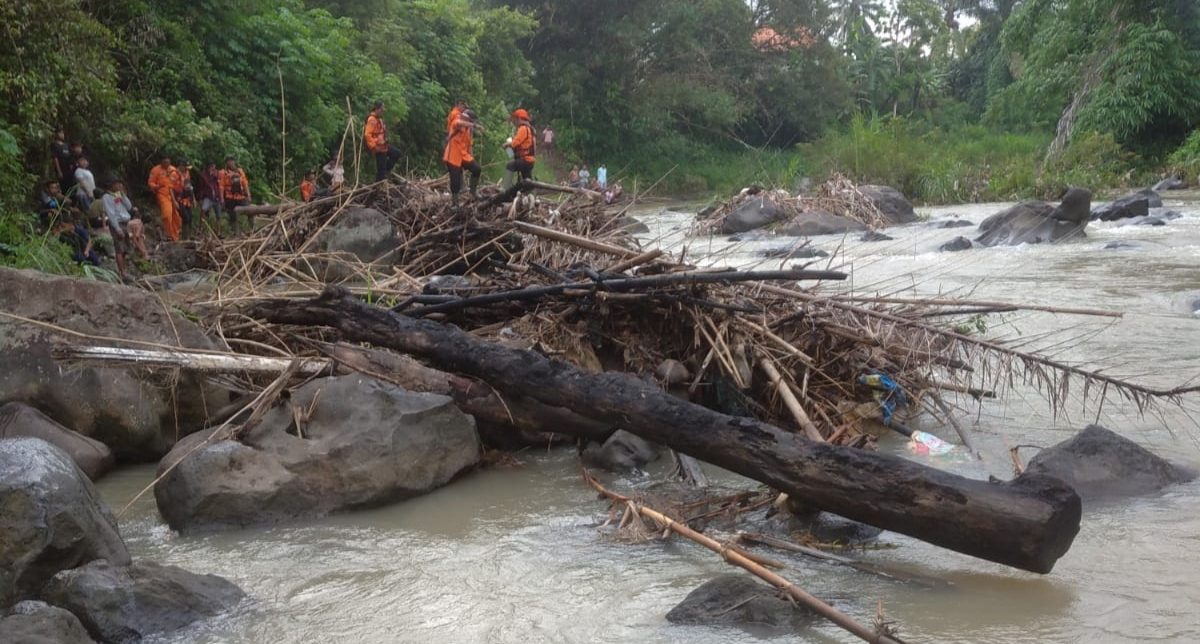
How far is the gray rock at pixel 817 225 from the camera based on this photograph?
21.8m

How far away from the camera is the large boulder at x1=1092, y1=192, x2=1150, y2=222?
2052 cm

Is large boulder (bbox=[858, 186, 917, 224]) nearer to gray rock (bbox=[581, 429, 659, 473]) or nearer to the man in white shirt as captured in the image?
the man in white shirt

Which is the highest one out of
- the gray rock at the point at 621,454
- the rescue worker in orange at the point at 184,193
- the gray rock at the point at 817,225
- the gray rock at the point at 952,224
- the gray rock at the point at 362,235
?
the rescue worker in orange at the point at 184,193

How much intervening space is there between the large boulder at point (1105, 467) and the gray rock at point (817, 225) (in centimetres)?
1588

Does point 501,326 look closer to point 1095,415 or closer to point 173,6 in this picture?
point 1095,415

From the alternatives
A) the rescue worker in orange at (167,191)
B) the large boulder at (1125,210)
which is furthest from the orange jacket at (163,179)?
the large boulder at (1125,210)

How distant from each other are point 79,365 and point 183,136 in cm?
975

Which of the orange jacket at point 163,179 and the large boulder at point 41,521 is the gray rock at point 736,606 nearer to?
the large boulder at point 41,521

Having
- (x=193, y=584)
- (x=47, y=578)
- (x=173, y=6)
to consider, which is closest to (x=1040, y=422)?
(x=193, y=584)

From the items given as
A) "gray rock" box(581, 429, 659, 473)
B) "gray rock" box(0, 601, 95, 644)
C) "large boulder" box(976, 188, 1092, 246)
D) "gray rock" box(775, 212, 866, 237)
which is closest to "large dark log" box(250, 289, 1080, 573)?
"gray rock" box(581, 429, 659, 473)

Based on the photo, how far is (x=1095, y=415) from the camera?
7.30 metres

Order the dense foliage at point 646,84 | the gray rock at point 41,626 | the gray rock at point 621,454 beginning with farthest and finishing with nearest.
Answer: the dense foliage at point 646,84
the gray rock at point 621,454
the gray rock at point 41,626

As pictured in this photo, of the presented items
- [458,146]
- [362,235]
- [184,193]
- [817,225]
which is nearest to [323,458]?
[362,235]

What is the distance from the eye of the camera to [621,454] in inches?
247
